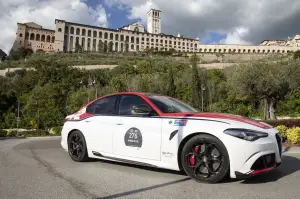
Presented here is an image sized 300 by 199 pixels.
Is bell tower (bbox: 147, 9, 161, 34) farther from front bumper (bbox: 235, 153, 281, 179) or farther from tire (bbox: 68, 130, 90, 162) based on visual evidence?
front bumper (bbox: 235, 153, 281, 179)

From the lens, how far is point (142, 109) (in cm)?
475

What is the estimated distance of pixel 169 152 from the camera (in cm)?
437

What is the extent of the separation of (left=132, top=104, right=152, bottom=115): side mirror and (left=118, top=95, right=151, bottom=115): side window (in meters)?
0.14

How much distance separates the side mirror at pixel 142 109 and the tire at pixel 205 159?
0.93 meters

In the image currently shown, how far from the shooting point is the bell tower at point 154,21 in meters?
160

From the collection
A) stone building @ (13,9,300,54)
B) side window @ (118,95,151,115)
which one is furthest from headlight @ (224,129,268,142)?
stone building @ (13,9,300,54)

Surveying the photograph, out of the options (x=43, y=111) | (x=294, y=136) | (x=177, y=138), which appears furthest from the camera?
(x=43, y=111)

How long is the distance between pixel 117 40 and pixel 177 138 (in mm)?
139556

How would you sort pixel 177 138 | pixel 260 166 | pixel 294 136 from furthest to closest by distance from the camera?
pixel 294 136 → pixel 177 138 → pixel 260 166

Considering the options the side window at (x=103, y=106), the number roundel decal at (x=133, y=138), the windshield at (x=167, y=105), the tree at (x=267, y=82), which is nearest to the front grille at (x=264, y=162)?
the windshield at (x=167, y=105)

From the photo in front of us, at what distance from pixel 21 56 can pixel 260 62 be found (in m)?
97.4

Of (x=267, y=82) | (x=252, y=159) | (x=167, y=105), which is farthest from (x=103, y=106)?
(x=267, y=82)

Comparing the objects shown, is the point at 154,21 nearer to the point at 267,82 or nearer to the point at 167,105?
the point at 267,82

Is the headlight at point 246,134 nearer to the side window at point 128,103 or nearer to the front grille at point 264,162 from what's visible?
the front grille at point 264,162
